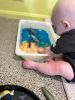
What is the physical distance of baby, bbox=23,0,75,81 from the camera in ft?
2.88

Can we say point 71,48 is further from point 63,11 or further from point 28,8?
point 28,8

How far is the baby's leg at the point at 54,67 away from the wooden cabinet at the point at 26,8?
1.68ft

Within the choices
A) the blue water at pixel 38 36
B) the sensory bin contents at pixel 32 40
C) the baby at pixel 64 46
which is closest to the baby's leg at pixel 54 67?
the baby at pixel 64 46

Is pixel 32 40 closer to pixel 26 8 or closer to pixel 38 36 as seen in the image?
pixel 38 36

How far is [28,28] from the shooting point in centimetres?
120

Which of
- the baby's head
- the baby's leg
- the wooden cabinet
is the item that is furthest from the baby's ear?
the wooden cabinet

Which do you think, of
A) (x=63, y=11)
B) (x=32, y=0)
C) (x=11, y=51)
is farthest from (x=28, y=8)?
(x=63, y=11)

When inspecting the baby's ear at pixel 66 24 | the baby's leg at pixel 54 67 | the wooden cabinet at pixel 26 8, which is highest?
the baby's ear at pixel 66 24

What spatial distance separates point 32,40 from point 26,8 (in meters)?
0.31

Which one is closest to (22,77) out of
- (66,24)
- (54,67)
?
(54,67)

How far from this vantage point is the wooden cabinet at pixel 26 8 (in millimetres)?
1342

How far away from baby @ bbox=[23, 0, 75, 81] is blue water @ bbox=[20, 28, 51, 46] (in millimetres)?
201

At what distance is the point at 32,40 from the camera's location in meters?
1.13

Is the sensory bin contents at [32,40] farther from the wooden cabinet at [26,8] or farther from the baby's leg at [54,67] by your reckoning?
the wooden cabinet at [26,8]
